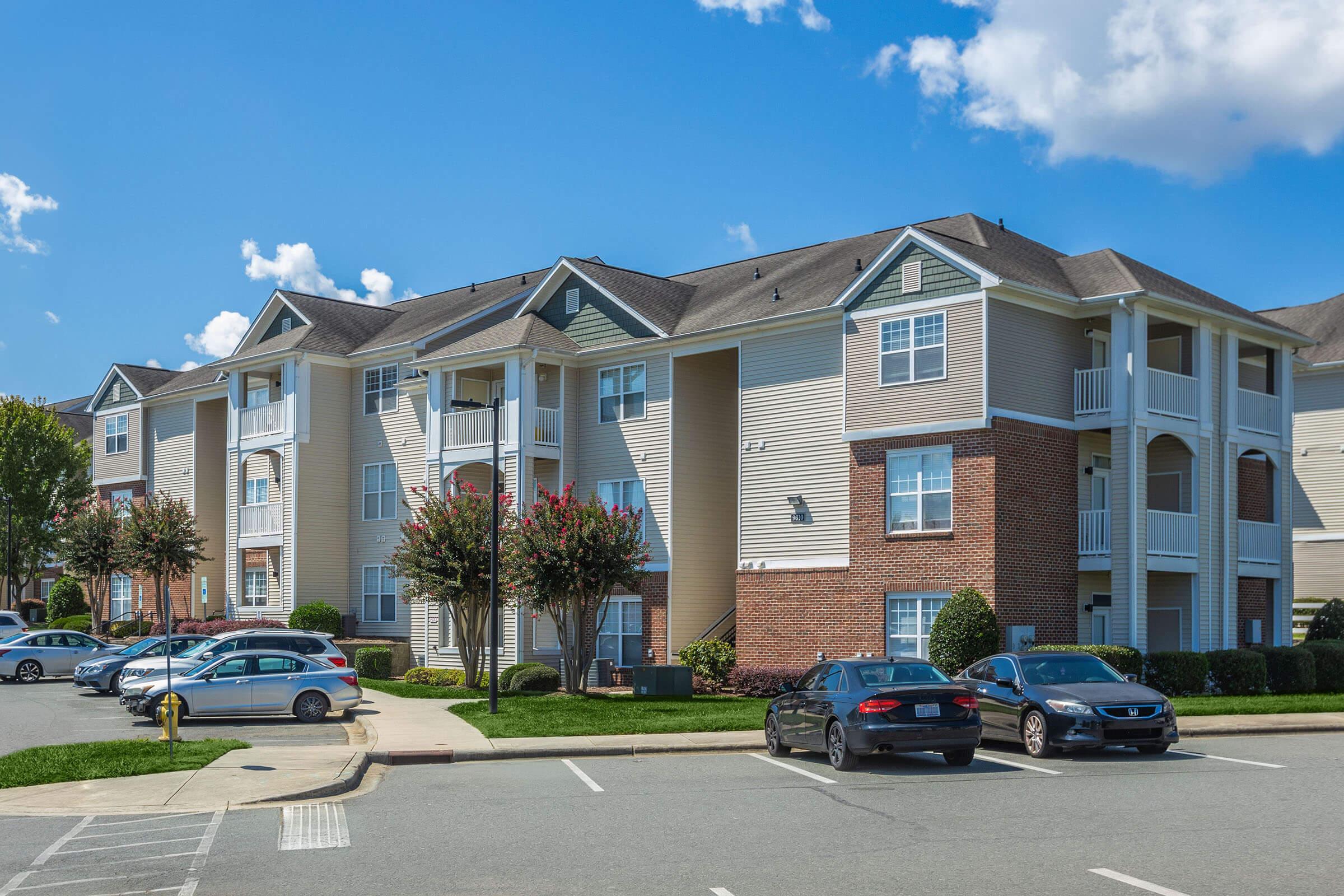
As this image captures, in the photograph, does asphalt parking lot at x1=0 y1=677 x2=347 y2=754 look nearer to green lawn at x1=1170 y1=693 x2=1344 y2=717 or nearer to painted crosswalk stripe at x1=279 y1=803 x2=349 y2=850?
painted crosswalk stripe at x1=279 y1=803 x2=349 y2=850

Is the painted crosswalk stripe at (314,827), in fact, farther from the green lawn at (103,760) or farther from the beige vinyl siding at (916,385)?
the beige vinyl siding at (916,385)

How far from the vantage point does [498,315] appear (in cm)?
4131

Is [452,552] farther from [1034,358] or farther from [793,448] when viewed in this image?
[1034,358]

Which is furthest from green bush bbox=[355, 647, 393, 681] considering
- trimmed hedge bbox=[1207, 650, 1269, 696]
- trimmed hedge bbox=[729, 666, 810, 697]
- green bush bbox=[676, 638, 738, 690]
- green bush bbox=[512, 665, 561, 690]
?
trimmed hedge bbox=[1207, 650, 1269, 696]

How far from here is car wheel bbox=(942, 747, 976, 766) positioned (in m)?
17.2

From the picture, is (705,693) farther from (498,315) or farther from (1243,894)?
(1243,894)

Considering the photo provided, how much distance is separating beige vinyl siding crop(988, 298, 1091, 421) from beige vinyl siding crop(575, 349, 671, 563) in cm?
975

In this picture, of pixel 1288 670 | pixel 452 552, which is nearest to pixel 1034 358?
pixel 1288 670

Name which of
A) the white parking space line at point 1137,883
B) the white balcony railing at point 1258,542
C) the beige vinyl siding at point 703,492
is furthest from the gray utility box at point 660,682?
the white parking space line at point 1137,883

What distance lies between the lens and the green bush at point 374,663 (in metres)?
38.2

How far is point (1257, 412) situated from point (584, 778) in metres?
22.9

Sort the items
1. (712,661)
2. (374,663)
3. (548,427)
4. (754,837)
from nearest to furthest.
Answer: (754,837), (712,661), (548,427), (374,663)

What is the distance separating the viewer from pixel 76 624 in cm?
5162

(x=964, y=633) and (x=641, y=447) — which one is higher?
(x=641, y=447)
